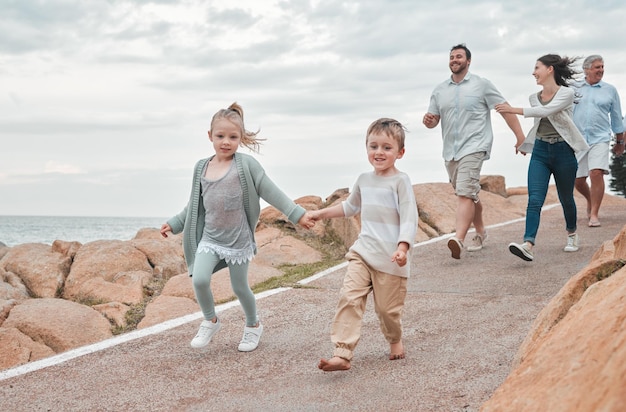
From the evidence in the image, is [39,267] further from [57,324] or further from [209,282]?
[209,282]

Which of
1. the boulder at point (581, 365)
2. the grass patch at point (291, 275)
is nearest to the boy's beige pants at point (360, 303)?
the boulder at point (581, 365)

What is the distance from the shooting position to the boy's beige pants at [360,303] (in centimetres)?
486

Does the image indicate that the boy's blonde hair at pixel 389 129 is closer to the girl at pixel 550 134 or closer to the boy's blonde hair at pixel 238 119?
the boy's blonde hair at pixel 238 119

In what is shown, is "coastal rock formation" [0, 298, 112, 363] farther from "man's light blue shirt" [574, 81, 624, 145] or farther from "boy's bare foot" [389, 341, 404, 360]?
"man's light blue shirt" [574, 81, 624, 145]

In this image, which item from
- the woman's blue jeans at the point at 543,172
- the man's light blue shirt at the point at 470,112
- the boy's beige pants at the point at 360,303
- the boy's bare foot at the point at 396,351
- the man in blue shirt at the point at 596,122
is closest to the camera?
the boy's beige pants at the point at 360,303

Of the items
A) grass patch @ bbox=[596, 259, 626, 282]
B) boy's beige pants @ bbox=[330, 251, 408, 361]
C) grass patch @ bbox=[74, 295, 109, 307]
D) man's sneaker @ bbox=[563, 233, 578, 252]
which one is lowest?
grass patch @ bbox=[74, 295, 109, 307]

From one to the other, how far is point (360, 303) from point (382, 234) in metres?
0.46

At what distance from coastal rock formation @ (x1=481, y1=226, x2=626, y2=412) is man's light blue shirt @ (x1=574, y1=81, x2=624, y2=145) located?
314 inches

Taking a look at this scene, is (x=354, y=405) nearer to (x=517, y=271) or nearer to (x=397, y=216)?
(x=397, y=216)

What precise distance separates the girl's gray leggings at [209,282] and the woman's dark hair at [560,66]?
172 inches

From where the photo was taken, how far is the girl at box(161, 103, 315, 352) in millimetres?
5746

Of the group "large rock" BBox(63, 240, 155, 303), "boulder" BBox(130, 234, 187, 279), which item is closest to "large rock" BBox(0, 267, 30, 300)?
"large rock" BBox(63, 240, 155, 303)

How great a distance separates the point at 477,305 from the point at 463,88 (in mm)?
2925

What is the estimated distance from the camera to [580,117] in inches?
447
